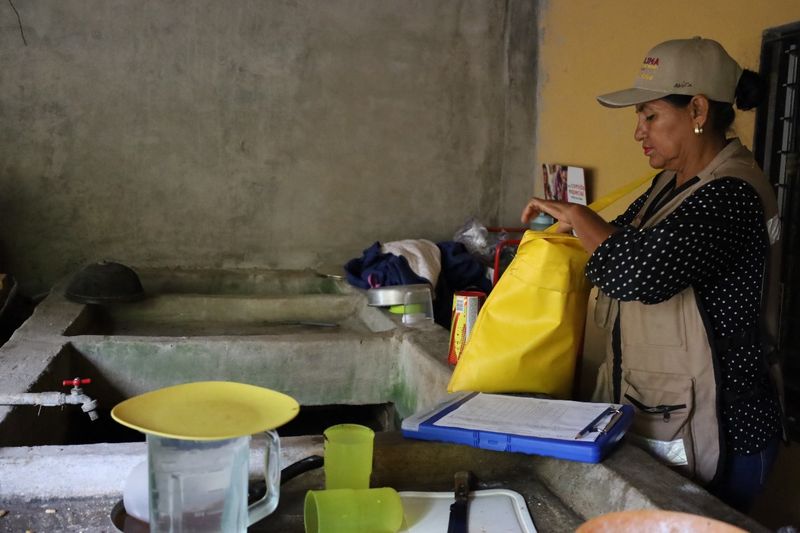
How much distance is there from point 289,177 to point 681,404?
3416mm

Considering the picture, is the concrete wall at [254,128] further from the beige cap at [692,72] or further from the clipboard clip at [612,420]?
the clipboard clip at [612,420]

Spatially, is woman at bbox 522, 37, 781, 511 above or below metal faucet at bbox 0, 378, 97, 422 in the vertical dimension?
above

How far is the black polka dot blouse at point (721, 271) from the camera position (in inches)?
63.4

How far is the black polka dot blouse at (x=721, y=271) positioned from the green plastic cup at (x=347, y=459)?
68cm

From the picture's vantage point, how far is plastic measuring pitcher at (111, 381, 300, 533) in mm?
982

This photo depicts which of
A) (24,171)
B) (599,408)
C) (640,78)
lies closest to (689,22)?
(640,78)

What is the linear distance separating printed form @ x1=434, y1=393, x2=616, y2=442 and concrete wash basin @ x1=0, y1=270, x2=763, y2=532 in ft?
0.27

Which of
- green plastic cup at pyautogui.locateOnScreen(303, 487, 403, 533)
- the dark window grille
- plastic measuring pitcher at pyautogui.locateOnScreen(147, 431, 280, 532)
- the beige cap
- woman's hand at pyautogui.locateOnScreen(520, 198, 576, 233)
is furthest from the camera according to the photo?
the dark window grille

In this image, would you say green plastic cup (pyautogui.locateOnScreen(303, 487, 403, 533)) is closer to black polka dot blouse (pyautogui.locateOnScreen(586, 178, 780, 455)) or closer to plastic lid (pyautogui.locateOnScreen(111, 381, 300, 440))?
plastic lid (pyautogui.locateOnScreen(111, 381, 300, 440))

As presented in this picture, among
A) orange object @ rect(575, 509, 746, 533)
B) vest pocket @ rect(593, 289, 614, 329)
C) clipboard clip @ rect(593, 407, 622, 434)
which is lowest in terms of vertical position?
clipboard clip @ rect(593, 407, 622, 434)

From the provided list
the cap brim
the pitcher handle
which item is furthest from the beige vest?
the pitcher handle

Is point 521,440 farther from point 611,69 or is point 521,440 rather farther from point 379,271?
point 611,69

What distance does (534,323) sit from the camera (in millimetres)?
1880

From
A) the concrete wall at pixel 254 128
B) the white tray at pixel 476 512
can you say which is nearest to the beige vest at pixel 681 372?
the white tray at pixel 476 512
